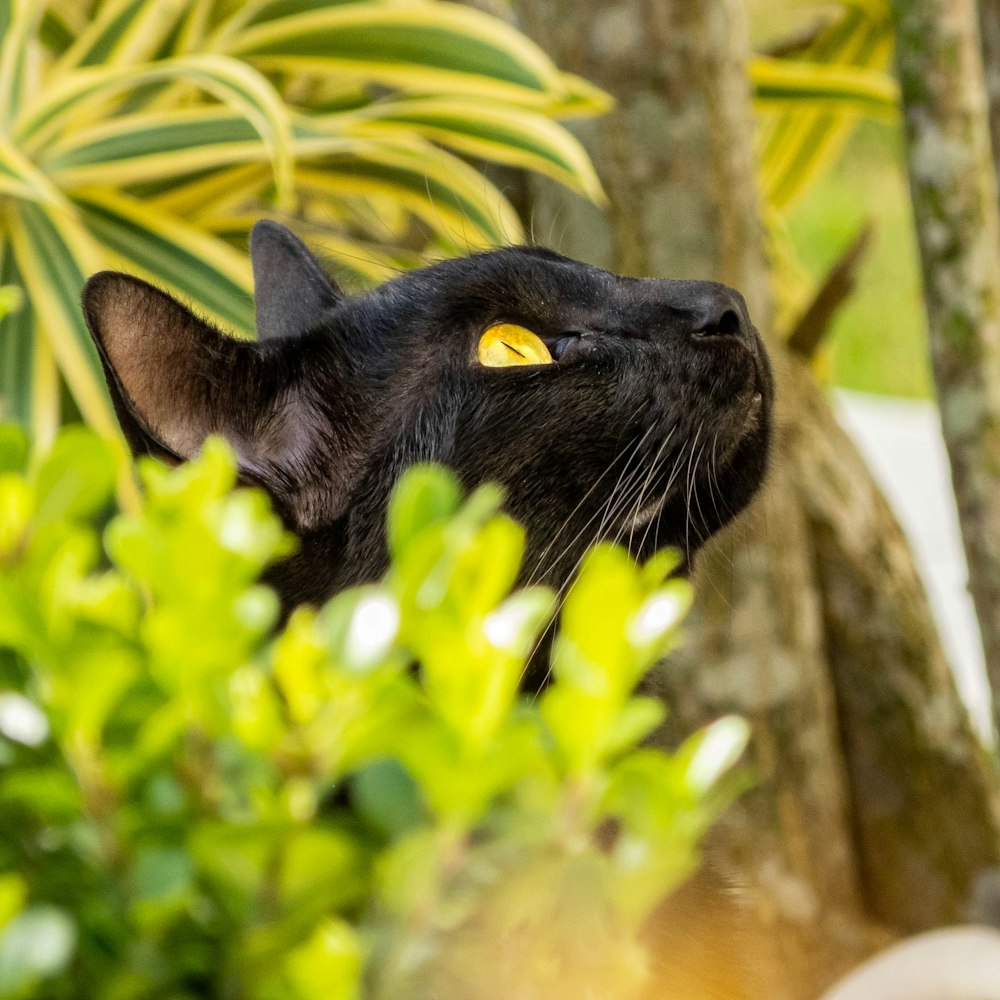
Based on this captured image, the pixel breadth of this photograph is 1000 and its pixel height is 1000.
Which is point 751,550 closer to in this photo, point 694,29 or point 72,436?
point 694,29

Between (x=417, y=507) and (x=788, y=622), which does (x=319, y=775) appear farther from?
(x=788, y=622)

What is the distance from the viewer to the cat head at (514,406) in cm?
91

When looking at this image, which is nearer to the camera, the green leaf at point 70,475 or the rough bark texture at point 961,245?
the green leaf at point 70,475

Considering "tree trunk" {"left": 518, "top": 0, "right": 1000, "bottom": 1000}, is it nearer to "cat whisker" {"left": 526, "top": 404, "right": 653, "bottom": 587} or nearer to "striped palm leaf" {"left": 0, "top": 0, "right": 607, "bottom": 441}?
"striped palm leaf" {"left": 0, "top": 0, "right": 607, "bottom": 441}

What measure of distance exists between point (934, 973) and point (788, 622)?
828mm

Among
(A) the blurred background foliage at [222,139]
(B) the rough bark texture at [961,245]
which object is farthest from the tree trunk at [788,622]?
(B) the rough bark texture at [961,245]

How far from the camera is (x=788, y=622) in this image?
1.68 metres

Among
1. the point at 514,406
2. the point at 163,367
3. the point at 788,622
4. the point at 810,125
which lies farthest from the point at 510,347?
the point at 810,125

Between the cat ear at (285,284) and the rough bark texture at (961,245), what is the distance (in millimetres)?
749

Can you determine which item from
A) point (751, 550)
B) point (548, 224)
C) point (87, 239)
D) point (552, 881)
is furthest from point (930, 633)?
point (552, 881)

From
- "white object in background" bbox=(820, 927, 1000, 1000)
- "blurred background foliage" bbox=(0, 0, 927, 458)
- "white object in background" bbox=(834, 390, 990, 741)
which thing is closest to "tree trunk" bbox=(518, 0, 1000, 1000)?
"blurred background foliage" bbox=(0, 0, 927, 458)

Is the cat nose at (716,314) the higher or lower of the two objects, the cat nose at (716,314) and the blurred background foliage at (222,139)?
the lower

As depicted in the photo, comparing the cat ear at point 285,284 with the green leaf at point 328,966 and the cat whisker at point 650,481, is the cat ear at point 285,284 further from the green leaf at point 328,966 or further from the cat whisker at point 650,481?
the green leaf at point 328,966

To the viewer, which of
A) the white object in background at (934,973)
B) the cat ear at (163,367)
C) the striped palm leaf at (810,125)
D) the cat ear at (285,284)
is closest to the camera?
the cat ear at (163,367)
